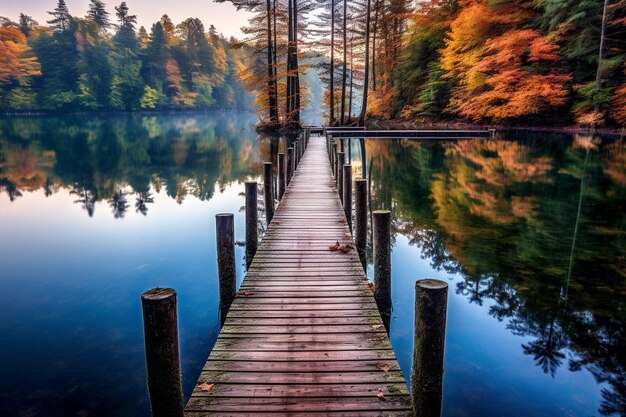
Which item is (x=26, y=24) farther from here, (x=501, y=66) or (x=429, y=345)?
(x=429, y=345)

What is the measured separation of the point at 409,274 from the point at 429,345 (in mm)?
6240

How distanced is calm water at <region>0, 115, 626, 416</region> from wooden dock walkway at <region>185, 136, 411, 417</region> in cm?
132

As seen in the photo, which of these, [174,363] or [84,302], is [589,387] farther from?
[84,302]

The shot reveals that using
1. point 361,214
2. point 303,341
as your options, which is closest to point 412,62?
point 361,214

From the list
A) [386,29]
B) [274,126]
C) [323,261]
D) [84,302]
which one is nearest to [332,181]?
[323,261]

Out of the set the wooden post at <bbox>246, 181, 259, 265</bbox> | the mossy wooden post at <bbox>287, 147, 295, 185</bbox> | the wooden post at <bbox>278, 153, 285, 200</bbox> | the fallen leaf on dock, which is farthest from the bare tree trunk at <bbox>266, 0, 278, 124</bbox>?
the fallen leaf on dock

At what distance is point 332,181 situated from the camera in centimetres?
1425

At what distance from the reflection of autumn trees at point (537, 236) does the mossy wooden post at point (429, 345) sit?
2.96 m

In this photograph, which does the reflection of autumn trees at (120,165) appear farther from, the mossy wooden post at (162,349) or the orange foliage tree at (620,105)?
the orange foliage tree at (620,105)

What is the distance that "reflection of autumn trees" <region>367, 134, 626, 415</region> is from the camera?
20.4 ft

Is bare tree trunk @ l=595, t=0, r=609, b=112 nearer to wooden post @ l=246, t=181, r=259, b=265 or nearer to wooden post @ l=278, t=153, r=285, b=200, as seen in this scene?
wooden post @ l=278, t=153, r=285, b=200

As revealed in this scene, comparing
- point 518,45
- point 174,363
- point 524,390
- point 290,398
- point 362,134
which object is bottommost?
point 524,390

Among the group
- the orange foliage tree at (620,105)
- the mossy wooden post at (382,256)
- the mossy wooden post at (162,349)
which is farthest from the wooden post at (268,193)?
the orange foliage tree at (620,105)

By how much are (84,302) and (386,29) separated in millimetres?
49083
